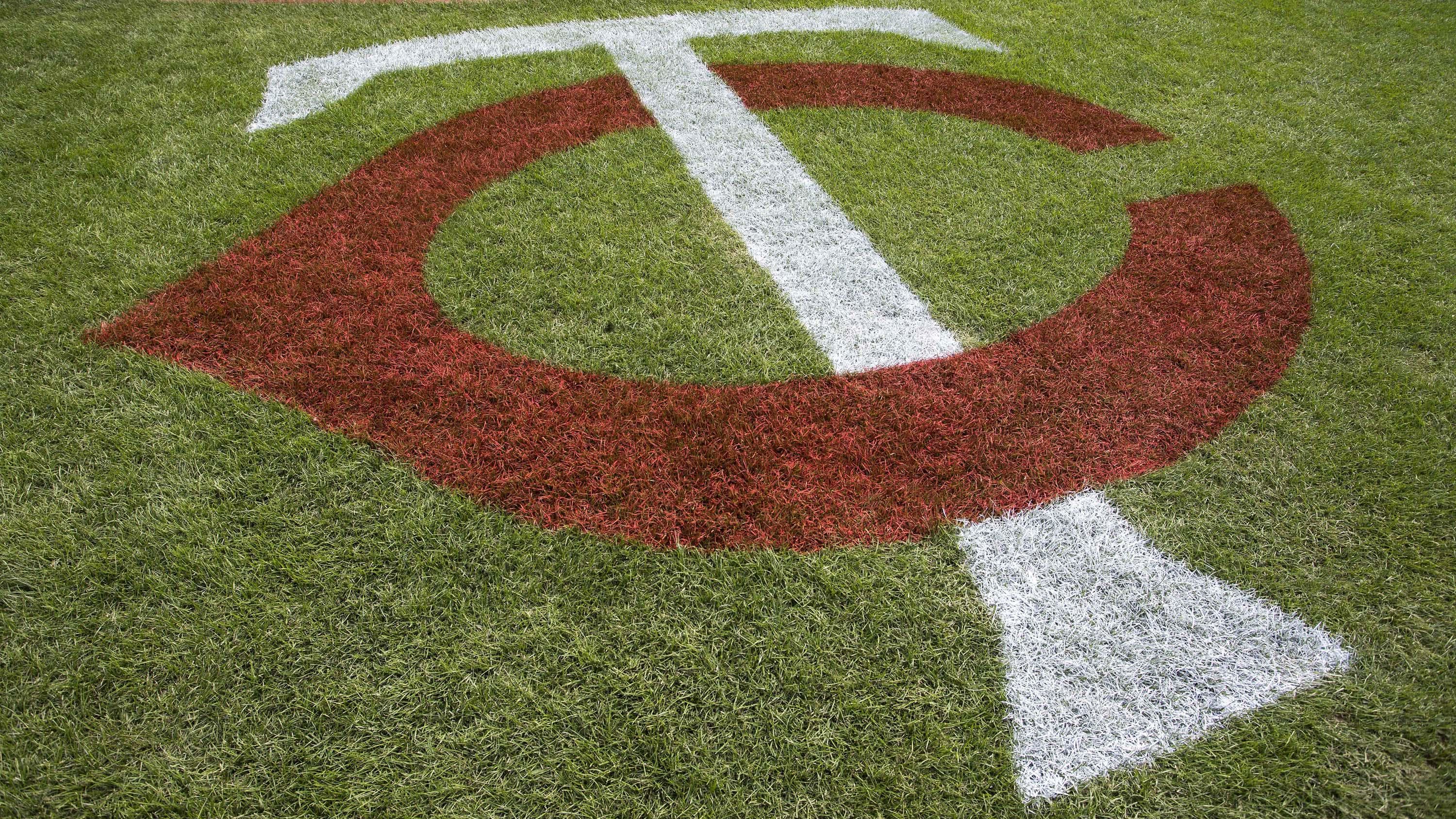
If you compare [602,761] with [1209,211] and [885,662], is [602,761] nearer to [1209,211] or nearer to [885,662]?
[885,662]

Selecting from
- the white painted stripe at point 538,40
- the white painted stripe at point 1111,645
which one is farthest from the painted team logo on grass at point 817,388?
the white painted stripe at point 538,40

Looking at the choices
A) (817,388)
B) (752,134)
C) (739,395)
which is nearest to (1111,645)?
(817,388)

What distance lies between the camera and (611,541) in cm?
194

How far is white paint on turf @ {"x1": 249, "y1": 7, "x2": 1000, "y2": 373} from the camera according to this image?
262 cm

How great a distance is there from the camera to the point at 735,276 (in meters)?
2.77

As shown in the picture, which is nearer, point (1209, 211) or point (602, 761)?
point (602, 761)

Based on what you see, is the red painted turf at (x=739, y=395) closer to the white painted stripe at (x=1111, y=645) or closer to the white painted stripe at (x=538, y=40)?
the white painted stripe at (x=1111, y=645)

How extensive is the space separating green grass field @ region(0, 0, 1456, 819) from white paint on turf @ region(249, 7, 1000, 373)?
0.12 meters

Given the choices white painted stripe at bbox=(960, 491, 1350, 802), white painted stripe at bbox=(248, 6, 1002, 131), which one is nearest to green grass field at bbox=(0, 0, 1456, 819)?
white painted stripe at bbox=(960, 491, 1350, 802)

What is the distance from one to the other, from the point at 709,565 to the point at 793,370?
0.79 m

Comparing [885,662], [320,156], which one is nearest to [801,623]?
[885,662]

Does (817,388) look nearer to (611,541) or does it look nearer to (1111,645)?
(611,541)

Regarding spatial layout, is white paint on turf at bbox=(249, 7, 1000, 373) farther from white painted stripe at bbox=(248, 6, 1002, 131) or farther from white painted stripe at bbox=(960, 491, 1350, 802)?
white painted stripe at bbox=(960, 491, 1350, 802)

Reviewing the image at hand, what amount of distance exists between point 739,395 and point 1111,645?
1212mm
